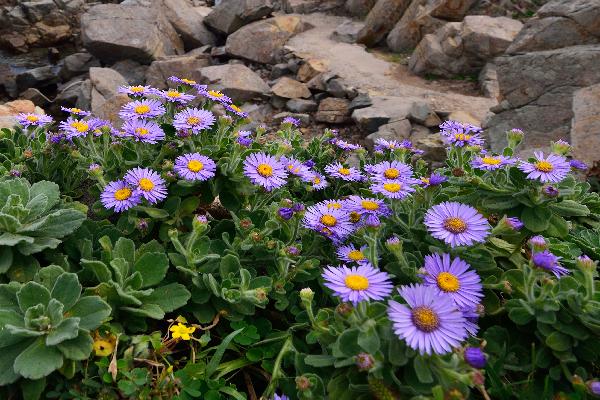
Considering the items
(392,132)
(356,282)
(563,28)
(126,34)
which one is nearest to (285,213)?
(356,282)

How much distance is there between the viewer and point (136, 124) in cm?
Result: 185

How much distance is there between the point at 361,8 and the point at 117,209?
11799mm

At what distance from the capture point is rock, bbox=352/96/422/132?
6.78 meters

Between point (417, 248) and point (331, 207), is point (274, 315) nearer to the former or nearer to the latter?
point (331, 207)

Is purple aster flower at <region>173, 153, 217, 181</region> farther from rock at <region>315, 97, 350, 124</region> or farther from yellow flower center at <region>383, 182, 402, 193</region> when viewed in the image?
rock at <region>315, 97, 350, 124</region>

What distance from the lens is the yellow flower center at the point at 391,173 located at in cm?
175

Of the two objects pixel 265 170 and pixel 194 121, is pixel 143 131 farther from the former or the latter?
pixel 265 170

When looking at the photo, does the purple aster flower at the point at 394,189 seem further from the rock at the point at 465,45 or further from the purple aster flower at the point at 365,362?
the rock at the point at 465,45

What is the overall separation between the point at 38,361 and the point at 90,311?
0.54ft

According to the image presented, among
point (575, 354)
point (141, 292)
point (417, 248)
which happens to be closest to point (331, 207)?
point (417, 248)

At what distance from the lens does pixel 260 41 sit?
1041 cm

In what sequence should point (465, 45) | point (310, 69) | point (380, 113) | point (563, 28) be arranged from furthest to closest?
point (310, 69)
point (465, 45)
point (380, 113)
point (563, 28)

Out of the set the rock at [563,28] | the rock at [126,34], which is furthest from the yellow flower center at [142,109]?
the rock at [126,34]

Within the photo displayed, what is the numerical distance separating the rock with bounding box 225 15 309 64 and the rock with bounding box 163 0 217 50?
1318mm
